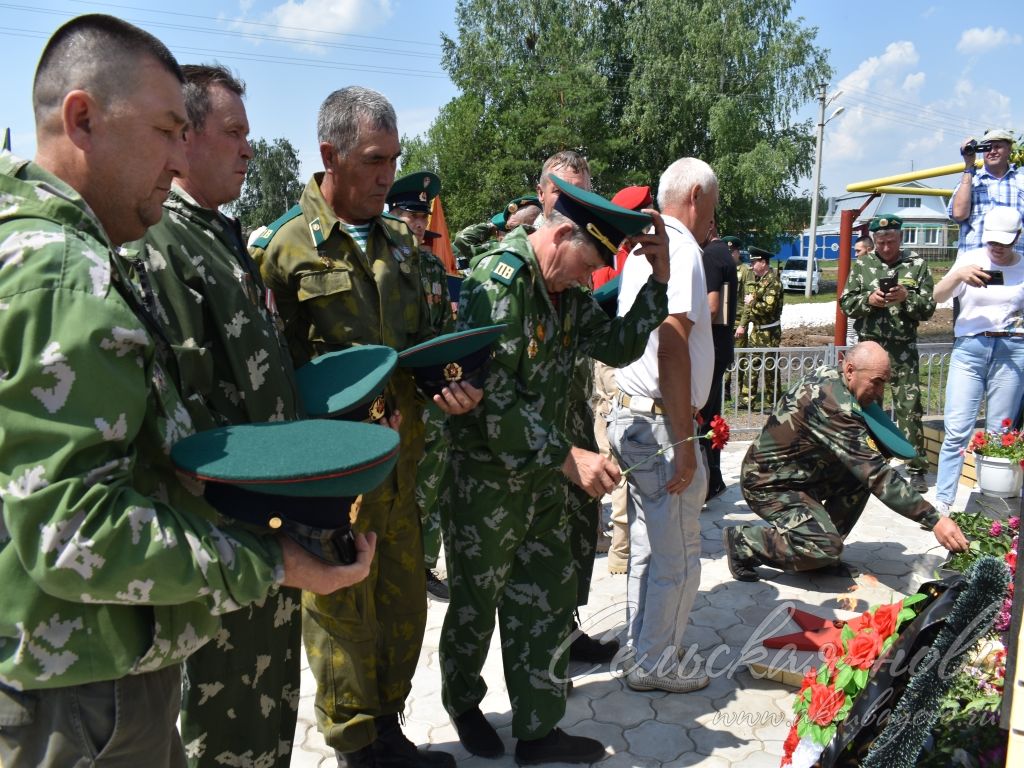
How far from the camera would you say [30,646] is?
127 cm

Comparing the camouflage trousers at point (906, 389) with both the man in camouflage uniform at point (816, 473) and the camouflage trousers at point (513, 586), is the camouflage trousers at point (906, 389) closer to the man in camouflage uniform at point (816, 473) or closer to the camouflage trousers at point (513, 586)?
the man in camouflage uniform at point (816, 473)

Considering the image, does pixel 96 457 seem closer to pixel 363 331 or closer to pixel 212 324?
pixel 212 324

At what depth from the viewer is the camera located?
6.79 m

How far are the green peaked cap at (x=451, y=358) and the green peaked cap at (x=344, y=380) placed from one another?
14.5 inches

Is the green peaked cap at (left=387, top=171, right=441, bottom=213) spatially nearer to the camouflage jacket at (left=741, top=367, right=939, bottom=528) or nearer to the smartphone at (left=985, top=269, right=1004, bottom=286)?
the camouflage jacket at (left=741, top=367, right=939, bottom=528)

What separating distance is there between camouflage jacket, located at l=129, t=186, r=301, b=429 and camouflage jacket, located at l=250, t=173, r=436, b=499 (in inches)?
21.7

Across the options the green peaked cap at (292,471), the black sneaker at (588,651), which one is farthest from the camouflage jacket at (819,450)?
the green peaked cap at (292,471)

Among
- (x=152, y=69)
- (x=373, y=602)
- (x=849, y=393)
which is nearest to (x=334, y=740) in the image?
(x=373, y=602)

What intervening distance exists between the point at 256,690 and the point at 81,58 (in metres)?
1.39

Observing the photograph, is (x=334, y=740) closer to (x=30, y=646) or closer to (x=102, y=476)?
(x=30, y=646)

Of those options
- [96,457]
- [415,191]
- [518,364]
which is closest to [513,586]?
[518,364]

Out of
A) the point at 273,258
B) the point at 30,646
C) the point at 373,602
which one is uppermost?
the point at 273,258

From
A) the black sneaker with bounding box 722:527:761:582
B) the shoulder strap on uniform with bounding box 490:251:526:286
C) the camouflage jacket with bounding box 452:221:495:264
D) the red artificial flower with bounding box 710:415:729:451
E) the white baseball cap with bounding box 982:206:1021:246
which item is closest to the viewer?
the shoulder strap on uniform with bounding box 490:251:526:286

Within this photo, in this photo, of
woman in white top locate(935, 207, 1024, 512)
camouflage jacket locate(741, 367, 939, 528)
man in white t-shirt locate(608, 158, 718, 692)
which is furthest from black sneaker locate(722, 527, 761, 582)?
woman in white top locate(935, 207, 1024, 512)
